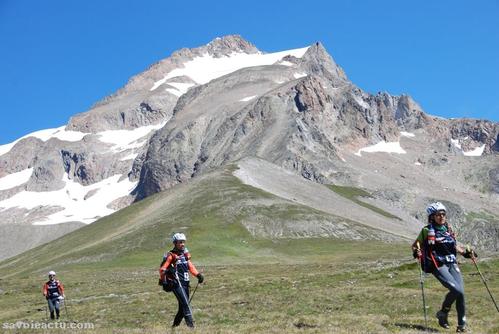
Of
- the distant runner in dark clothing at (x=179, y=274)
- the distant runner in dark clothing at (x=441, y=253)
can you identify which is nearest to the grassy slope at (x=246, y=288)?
the distant runner in dark clothing at (x=179, y=274)

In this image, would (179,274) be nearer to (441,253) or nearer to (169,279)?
(169,279)

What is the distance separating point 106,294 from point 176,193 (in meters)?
125

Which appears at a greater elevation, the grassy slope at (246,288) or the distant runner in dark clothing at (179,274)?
the distant runner in dark clothing at (179,274)

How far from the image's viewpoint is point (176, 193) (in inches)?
6973

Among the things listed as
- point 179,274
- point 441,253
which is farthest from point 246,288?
point 441,253

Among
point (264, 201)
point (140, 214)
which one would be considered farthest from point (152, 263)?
point (140, 214)

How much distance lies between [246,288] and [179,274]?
74.9ft

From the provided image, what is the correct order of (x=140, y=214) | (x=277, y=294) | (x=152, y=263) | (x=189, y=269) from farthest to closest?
A: (x=140, y=214) < (x=152, y=263) < (x=277, y=294) < (x=189, y=269)

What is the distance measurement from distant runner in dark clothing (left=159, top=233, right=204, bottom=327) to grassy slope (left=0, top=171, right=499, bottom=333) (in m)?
1.01

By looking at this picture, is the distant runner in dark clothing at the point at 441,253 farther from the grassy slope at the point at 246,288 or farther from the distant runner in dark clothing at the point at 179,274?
the distant runner in dark clothing at the point at 179,274

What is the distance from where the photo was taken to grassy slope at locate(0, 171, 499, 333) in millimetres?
25234

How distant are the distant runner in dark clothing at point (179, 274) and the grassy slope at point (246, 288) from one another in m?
1.01

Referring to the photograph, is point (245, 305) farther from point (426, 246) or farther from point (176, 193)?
point (176, 193)

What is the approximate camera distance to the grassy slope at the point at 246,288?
25.2m
